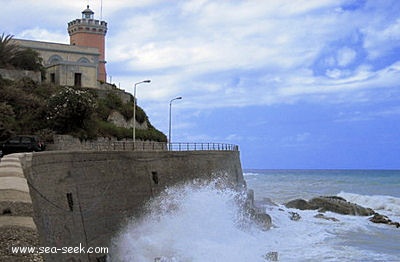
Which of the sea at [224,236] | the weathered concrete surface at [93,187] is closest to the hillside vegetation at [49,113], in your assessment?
the weathered concrete surface at [93,187]

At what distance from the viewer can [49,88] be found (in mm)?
40156

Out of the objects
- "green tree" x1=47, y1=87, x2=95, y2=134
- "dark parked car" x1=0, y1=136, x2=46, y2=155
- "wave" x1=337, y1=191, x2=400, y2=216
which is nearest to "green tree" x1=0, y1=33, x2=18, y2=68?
"green tree" x1=47, y1=87, x2=95, y2=134

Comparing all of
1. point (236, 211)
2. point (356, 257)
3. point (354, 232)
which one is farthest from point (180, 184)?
point (354, 232)

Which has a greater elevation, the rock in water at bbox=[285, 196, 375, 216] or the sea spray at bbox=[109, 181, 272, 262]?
the sea spray at bbox=[109, 181, 272, 262]

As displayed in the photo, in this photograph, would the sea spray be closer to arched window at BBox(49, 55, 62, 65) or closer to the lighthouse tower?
arched window at BBox(49, 55, 62, 65)

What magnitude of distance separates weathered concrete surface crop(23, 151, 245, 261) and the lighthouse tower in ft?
111

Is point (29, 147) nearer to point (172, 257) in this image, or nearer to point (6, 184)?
point (172, 257)

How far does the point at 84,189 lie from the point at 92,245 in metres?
1.97

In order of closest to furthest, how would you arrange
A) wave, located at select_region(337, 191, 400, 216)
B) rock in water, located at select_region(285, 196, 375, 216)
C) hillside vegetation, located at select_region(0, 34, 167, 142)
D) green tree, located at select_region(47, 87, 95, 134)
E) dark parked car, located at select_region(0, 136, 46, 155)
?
dark parked car, located at select_region(0, 136, 46, 155)
hillside vegetation, located at select_region(0, 34, 167, 142)
green tree, located at select_region(47, 87, 95, 134)
rock in water, located at select_region(285, 196, 375, 216)
wave, located at select_region(337, 191, 400, 216)

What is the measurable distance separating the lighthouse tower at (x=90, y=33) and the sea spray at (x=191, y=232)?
114 feet

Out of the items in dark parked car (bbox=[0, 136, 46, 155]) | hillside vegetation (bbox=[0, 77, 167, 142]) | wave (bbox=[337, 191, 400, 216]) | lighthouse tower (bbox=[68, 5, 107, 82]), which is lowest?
wave (bbox=[337, 191, 400, 216])

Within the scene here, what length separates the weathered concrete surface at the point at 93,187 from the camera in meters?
13.6

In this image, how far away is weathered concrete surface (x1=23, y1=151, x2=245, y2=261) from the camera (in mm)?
13578

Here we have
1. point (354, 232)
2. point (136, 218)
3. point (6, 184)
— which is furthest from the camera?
point (354, 232)
